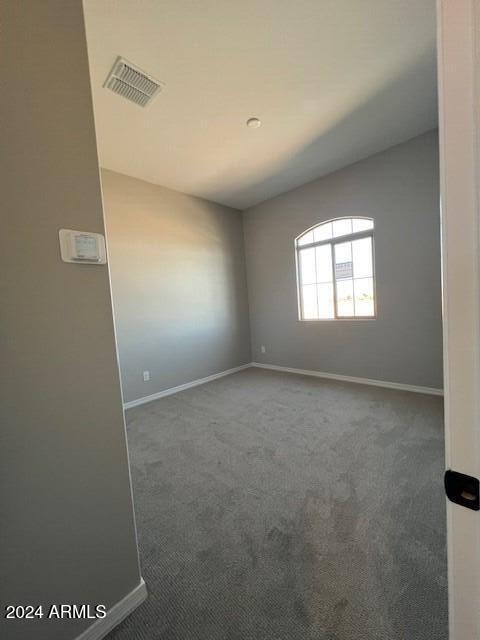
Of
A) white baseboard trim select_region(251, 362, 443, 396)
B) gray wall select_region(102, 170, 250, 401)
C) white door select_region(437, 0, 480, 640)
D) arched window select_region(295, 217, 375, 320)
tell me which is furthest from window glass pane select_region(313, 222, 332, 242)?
white door select_region(437, 0, 480, 640)

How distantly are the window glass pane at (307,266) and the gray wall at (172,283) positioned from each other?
1176mm

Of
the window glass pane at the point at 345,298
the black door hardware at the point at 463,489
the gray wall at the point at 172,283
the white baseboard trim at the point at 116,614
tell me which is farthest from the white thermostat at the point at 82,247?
the window glass pane at the point at 345,298

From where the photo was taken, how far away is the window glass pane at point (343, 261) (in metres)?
3.56

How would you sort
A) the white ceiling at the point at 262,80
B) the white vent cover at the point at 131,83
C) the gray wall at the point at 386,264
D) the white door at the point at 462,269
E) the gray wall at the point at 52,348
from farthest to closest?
1. the gray wall at the point at 386,264
2. the white vent cover at the point at 131,83
3. the white ceiling at the point at 262,80
4. the gray wall at the point at 52,348
5. the white door at the point at 462,269

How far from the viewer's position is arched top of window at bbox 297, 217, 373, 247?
3.37 metres

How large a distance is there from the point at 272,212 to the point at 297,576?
4.35 metres

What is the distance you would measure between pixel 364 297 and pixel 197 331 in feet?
8.31

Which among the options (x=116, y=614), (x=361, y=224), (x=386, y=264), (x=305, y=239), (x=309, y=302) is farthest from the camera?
(x=309, y=302)

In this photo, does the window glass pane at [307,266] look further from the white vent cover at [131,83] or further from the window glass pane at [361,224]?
the white vent cover at [131,83]

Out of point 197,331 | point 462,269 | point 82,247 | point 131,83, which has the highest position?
point 131,83

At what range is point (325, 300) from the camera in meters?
3.89

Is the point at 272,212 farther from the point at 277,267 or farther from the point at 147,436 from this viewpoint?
the point at 147,436

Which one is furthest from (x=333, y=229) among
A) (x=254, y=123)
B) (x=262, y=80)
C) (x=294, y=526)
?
(x=294, y=526)

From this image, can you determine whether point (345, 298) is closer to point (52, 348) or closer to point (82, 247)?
point (82, 247)
